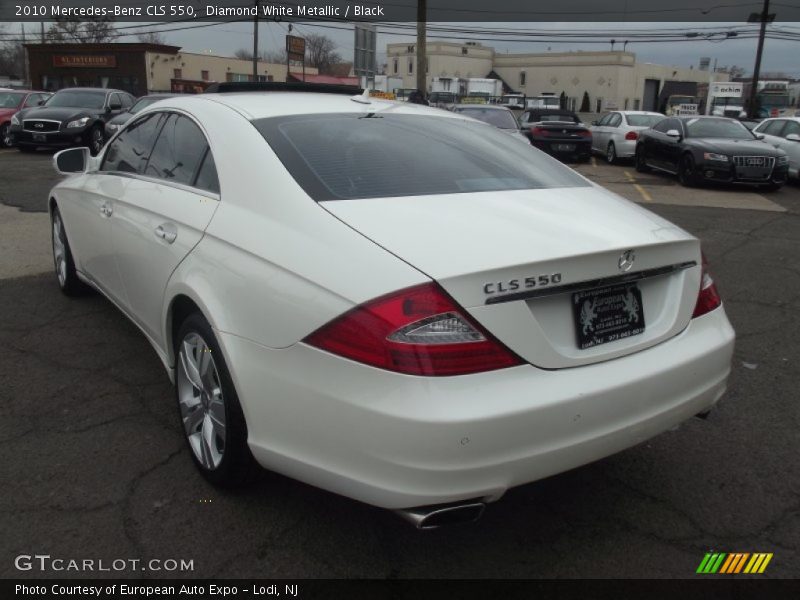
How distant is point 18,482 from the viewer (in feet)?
9.46

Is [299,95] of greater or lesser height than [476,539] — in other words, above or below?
above

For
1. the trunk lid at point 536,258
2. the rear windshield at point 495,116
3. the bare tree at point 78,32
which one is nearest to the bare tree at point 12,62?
the bare tree at point 78,32

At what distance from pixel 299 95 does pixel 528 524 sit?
2379 millimetres

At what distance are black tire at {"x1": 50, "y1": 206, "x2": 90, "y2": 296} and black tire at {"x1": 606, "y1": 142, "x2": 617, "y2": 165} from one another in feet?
54.3

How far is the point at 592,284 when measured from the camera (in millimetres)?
2291

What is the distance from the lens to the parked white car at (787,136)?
13992 millimetres

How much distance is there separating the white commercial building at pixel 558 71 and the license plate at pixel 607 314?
73.7m

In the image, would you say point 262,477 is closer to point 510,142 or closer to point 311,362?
point 311,362

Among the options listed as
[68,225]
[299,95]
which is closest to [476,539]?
[299,95]

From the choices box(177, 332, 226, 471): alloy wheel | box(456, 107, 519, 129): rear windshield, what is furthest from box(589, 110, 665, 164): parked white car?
box(177, 332, 226, 471): alloy wheel

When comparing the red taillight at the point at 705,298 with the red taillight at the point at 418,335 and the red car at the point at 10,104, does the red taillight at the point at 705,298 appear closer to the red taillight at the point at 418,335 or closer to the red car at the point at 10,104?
the red taillight at the point at 418,335

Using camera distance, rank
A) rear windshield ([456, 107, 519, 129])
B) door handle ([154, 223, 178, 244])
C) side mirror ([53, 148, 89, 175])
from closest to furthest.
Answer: door handle ([154, 223, 178, 244]), side mirror ([53, 148, 89, 175]), rear windshield ([456, 107, 519, 129])

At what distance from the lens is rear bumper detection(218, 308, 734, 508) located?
6.63ft

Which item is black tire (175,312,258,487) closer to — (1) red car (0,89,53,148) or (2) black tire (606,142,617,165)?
(1) red car (0,89,53,148)
